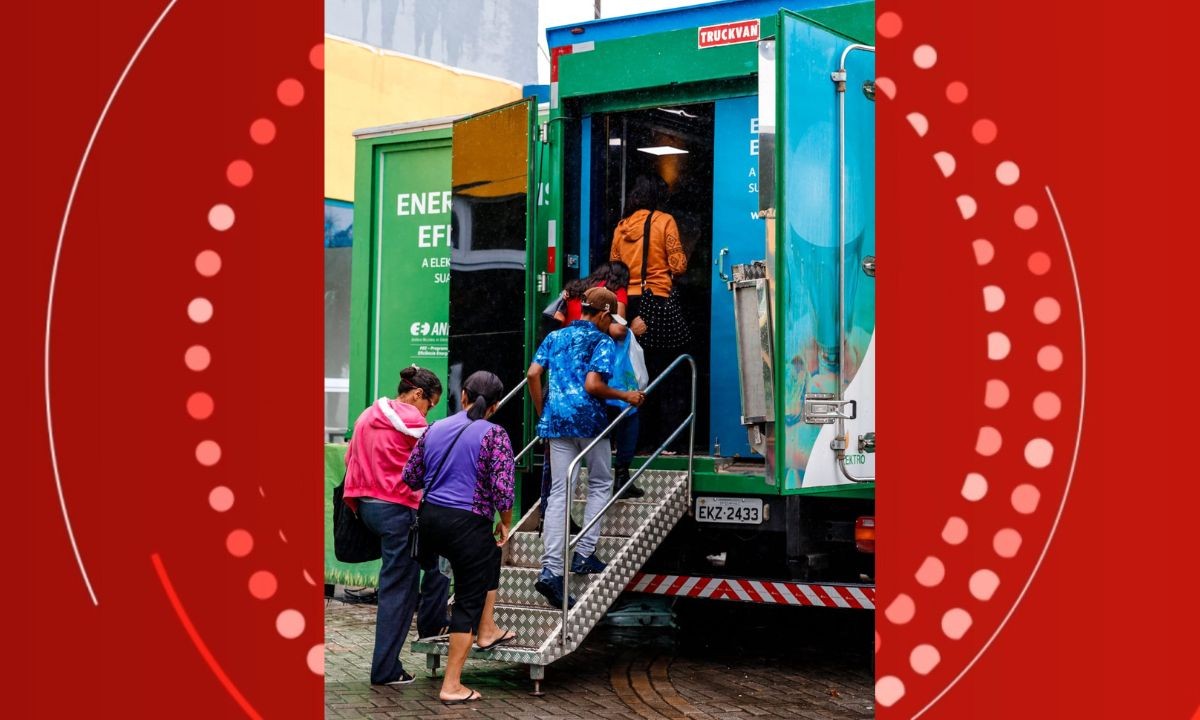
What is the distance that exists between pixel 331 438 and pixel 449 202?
5545mm

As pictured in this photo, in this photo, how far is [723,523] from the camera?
26.4ft

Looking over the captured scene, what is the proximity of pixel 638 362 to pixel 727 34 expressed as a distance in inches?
76.2

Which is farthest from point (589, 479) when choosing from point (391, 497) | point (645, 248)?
point (645, 248)

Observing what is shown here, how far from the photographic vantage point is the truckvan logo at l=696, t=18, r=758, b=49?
8.36m

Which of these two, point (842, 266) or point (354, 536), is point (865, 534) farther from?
point (354, 536)

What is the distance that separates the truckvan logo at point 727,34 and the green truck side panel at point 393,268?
2296 mm

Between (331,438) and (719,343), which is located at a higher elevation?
(719,343)

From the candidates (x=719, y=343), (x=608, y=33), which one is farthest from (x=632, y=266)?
(x=608, y=33)

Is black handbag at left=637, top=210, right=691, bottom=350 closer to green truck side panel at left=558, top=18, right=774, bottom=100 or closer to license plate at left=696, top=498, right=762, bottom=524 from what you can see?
green truck side panel at left=558, top=18, right=774, bottom=100

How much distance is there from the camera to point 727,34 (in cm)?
845

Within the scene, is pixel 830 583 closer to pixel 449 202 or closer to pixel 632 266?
pixel 632 266

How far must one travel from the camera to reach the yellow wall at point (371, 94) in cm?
1772

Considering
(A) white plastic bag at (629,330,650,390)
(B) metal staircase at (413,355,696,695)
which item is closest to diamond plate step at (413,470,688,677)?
(B) metal staircase at (413,355,696,695)

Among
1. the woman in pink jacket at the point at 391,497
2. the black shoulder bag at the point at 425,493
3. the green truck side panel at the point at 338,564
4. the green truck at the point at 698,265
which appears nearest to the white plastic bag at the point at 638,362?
the green truck at the point at 698,265
